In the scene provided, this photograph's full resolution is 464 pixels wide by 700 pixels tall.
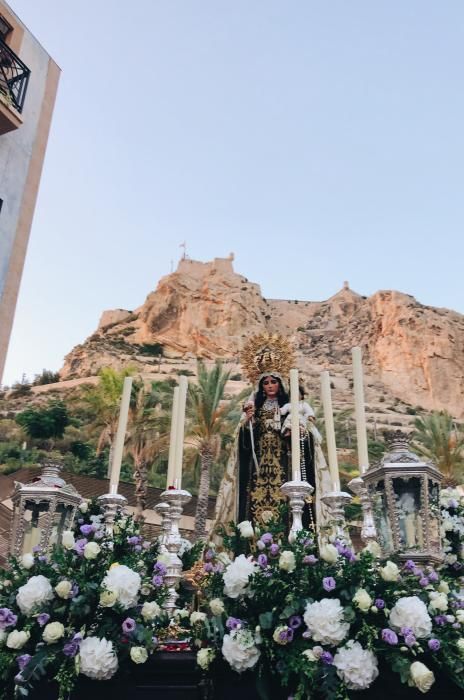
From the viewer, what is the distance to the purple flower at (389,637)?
277cm

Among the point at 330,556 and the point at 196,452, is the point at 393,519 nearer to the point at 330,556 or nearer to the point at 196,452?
the point at 330,556

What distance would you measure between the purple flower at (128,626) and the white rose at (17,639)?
0.51 m

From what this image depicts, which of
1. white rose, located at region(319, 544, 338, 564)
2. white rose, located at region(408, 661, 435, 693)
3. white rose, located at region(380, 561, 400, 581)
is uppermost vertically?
white rose, located at region(319, 544, 338, 564)

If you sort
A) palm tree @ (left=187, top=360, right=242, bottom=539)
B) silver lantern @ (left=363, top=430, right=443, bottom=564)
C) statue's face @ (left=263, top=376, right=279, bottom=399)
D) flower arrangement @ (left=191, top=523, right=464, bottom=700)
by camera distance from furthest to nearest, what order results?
palm tree @ (left=187, top=360, right=242, bottom=539)
statue's face @ (left=263, top=376, right=279, bottom=399)
silver lantern @ (left=363, top=430, right=443, bottom=564)
flower arrangement @ (left=191, top=523, right=464, bottom=700)

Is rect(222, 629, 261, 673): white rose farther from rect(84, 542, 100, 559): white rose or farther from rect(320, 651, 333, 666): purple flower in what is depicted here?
rect(84, 542, 100, 559): white rose

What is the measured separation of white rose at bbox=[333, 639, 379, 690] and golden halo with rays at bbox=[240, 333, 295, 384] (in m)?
5.35

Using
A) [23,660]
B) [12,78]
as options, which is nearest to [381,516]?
[23,660]

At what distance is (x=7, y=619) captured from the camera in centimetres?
321

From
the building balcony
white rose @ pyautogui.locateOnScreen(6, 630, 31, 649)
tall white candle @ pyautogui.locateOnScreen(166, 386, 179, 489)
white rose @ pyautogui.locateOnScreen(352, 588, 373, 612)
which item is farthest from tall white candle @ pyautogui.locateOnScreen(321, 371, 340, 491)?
the building balcony

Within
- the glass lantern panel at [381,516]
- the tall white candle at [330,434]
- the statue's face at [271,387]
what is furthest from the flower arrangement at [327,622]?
the statue's face at [271,387]

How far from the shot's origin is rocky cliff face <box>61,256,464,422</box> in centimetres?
9806

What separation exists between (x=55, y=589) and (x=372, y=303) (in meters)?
117

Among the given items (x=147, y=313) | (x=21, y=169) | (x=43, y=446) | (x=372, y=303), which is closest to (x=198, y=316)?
(x=147, y=313)

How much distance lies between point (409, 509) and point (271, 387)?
3.81 meters
